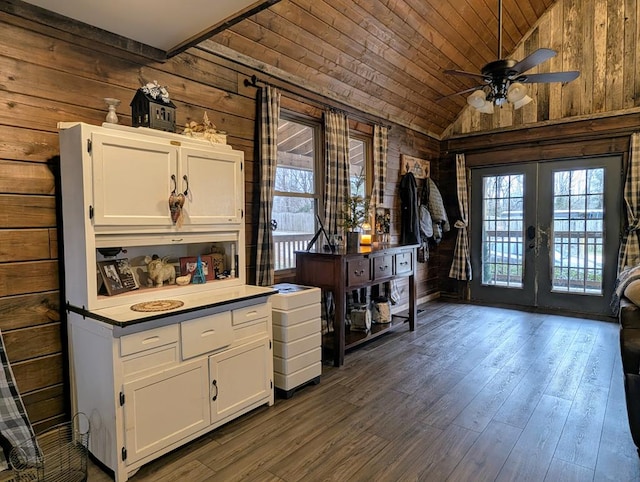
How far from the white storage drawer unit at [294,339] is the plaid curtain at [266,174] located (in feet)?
1.04

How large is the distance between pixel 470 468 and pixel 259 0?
103 inches

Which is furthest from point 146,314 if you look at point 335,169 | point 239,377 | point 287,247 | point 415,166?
point 415,166

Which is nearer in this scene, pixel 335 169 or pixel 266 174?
pixel 266 174

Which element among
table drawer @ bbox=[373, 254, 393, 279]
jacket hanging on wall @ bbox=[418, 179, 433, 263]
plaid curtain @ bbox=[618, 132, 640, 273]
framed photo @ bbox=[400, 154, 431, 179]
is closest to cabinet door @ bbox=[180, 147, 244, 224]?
table drawer @ bbox=[373, 254, 393, 279]

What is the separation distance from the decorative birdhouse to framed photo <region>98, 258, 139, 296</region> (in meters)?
0.81

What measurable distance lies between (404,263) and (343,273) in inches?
45.5

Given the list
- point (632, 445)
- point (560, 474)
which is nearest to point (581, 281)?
point (632, 445)

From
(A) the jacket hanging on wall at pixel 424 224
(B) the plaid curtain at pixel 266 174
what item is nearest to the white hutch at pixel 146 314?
(B) the plaid curtain at pixel 266 174

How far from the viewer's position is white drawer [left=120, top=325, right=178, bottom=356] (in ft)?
6.02

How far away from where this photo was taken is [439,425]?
240 centimetres

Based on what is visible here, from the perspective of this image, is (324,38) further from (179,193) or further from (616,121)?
(616,121)

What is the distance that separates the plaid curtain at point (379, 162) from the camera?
4574mm

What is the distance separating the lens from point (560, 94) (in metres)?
4.96

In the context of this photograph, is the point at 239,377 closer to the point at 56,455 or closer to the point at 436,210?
the point at 56,455
